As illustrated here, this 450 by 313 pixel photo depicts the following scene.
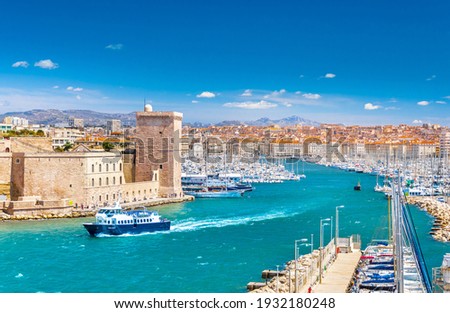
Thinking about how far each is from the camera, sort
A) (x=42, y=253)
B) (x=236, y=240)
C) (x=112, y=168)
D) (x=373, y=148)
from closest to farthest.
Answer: (x=42, y=253) < (x=236, y=240) < (x=112, y=168) < (x=373, y=148)

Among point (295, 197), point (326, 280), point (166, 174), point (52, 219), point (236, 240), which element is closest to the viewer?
point (326, 280)

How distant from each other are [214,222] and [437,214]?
4517 millimetres

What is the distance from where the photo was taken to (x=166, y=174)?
48.0 feet

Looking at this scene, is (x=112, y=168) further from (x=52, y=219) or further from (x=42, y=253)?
(x=42, y=253)

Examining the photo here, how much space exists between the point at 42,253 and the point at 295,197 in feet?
30.3

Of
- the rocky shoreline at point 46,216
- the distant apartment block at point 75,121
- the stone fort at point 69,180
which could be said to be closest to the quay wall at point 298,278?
the rocky shoreline at point 46,216

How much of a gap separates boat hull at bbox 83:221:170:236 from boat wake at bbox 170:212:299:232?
22 centimetres

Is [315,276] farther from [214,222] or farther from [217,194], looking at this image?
[217,194]

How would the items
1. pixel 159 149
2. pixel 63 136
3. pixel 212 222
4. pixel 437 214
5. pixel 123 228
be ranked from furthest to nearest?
pixel 63 136 < pixel 159 149 < pixel 437 214 < pixel 212 222 < pixel 123 228

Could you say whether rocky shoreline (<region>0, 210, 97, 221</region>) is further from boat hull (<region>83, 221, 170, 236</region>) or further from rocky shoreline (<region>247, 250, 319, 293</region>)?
rocky shoreline (<region>247, 250, 319, 293</region>)

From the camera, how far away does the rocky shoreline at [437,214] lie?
30.5ft

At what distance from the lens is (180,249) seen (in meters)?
8.07

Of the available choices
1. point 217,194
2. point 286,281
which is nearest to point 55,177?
point 217,194
